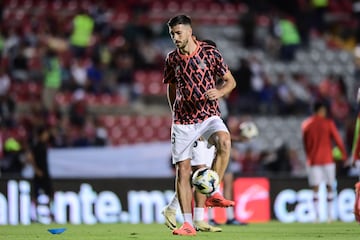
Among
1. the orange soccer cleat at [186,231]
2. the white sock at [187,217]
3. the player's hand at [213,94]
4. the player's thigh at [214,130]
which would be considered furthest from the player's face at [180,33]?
the orange soccer cleat at [186,231]

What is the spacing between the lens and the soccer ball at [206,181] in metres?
11.2

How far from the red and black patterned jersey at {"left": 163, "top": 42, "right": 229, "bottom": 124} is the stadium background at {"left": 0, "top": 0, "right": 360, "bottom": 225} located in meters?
8.17

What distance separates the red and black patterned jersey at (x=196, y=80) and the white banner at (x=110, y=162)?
32.1 feet

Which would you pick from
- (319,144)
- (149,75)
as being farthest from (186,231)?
(149,75)

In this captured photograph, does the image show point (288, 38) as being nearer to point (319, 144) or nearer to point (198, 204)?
point (319, 144)

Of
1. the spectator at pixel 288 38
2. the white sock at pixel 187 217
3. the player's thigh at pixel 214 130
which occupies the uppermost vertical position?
the spectator at pixel 288 38

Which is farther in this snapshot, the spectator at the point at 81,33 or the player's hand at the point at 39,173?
the spectator at the point at 81,33

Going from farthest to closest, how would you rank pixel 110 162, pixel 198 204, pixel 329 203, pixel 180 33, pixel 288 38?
pixel 288 38
pixel 110 162
pixel 329 203
pixel 198 204
pixel 180 33

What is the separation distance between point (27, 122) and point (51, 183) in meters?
3.45

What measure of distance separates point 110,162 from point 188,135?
34.0 feet

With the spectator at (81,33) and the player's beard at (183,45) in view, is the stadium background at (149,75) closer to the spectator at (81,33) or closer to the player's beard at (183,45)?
the spectator at (81,33)

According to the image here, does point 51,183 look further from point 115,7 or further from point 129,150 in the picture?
point 115,7

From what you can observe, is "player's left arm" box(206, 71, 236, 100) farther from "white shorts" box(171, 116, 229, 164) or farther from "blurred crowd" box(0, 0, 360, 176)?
"blurred crowd" box(0, 0, 360, 176)

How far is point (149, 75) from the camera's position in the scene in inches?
1024
